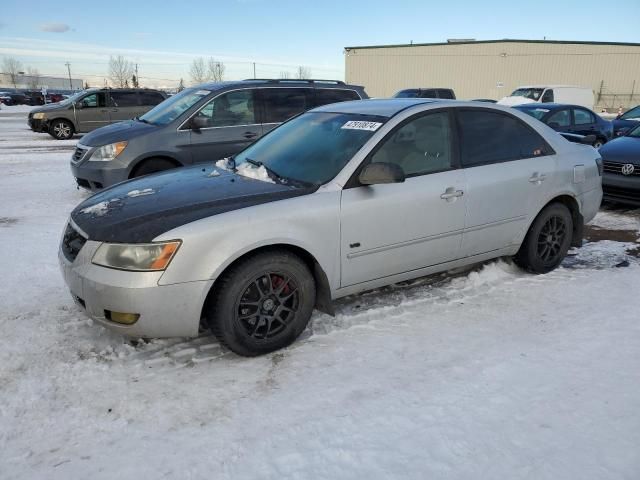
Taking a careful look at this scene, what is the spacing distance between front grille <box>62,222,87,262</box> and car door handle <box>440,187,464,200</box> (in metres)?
2.51

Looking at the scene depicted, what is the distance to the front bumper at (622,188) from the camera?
7074mm

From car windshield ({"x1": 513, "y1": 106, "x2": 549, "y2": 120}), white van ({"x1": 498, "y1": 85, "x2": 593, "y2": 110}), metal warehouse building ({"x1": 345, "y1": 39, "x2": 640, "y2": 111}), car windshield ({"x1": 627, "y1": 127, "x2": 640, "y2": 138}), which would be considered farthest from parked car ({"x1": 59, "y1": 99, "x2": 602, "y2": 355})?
metal warehouse building ({"x1": 345, "y1": 39, "x2": 640, "y2": 111})

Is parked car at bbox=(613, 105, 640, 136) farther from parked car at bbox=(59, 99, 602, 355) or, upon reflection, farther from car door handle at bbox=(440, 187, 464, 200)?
car door handle at bbox=(440, 187, 464, 200)

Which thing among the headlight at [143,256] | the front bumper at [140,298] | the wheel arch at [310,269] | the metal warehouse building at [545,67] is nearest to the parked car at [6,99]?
the metal warehouse building at [545,67]

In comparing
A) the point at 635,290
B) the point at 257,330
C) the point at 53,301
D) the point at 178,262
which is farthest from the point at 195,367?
the point at 635,290

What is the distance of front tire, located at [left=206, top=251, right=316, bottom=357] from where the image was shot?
3.08 metres

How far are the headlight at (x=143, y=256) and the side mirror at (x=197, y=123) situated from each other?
4.41 m

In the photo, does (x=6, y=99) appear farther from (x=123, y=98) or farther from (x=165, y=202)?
(x=165, y=202)

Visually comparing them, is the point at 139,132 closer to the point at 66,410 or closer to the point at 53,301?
the point at 53,301

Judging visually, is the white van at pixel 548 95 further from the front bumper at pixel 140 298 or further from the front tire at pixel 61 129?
the front bumper at pixel 140 298

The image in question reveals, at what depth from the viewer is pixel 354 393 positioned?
2891mm

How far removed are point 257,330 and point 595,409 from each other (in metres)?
1.97

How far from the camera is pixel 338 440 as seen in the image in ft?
8.20

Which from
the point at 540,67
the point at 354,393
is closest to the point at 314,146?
the point at 354,393
